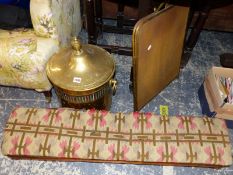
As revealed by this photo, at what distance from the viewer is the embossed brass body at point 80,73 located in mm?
1367

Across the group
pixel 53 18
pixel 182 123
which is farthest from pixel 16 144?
pixel 182 123

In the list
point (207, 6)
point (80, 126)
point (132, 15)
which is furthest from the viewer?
point (132, 15)

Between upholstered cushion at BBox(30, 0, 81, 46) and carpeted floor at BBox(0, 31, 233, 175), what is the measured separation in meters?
0.45

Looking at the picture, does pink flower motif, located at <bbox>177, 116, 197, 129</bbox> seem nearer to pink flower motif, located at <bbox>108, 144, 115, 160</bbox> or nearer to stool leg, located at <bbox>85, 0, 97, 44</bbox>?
pink flower motif, located at <bbox>108, 144, 115, 160</bbox>

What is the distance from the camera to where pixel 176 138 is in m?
1.43

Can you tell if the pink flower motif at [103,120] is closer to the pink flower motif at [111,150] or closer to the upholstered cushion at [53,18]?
the pink flower motif at [111,150]

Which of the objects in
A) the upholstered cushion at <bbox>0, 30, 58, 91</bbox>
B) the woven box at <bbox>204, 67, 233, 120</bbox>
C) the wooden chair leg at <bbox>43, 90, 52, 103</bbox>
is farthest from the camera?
the wooden chair leg at <bbox>43, 90, 52, 103</bbox>

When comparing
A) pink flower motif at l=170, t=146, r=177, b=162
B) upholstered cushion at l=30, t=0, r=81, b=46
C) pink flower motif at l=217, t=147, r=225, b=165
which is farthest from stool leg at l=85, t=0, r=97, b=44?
pink flower motif at l=217, t=147, r=225, b=165

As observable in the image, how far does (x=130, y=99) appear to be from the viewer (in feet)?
6.05

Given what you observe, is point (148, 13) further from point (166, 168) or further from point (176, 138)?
point (166, 168)

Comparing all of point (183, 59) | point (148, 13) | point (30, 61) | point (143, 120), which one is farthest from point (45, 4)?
point (183, 59)

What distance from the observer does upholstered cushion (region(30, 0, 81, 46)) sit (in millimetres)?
1365

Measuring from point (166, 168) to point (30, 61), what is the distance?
3.18 feet

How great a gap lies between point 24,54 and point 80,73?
0.33 metres
